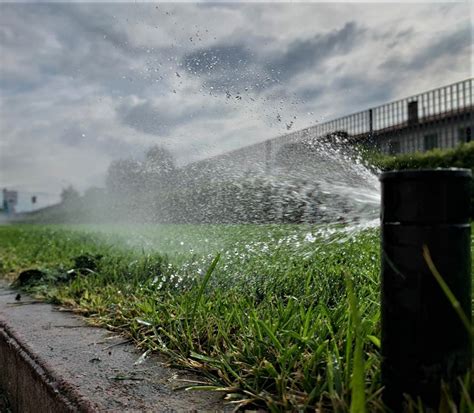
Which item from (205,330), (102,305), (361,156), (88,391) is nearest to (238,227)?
(361,156)

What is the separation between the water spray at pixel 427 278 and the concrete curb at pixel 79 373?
1.51ft

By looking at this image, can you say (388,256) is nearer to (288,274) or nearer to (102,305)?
(288,274)

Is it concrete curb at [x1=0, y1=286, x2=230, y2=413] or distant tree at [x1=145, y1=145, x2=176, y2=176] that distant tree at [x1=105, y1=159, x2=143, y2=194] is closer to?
distant tree at [x1=145, y1=145, x2=176, y2=176]

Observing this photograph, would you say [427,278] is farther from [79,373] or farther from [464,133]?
[464,133]

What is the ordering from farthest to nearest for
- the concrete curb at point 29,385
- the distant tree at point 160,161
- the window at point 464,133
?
the window at point 464,133, the distant tree at point 160,161, the concrete curb at point 29,385

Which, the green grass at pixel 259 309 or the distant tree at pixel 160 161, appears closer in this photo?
the green grass at pixel 259 309

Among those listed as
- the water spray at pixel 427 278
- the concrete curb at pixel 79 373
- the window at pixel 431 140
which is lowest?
the concrete curb at pixel 79 373

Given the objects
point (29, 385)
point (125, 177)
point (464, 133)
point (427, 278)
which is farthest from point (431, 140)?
point (427, 278)

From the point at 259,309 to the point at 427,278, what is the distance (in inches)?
36.1

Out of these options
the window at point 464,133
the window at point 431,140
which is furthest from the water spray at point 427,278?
the window at point 431,140

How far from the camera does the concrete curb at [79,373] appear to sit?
1326 mm

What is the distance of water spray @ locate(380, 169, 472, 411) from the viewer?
1062 millimetres

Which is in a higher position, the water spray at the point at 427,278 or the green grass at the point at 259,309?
the water spray at the point at 427,278

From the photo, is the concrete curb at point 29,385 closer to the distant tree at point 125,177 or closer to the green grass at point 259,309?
the green grass at point 259,309
